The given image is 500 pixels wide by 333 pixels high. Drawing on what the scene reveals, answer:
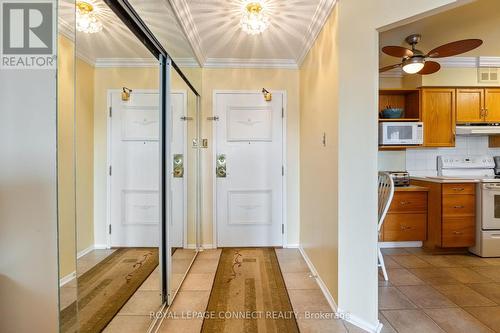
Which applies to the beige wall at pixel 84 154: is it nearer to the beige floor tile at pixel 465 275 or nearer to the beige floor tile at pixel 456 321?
the beige floor tile at pixel 456 321

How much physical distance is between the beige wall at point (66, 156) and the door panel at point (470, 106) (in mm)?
4362

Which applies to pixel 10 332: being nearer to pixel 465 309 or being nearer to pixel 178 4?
pixel 178 4

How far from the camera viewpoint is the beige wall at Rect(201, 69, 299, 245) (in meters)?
3.59

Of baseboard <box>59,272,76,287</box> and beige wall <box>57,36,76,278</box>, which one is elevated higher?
beige wall <box>57,36,76,278</box>

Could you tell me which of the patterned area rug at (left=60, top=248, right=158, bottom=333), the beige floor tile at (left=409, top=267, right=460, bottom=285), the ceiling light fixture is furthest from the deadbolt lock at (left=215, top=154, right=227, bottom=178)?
the beige floor tile at (left=409, top=267, right=460, bottom=285)

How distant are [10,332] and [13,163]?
1.74 feet

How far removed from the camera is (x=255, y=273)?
9.36 ft

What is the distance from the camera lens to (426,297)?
93.0 inches

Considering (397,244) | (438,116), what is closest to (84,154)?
(397,244)

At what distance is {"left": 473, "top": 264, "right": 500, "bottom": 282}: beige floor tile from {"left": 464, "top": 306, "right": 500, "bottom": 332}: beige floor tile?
70 centimetres

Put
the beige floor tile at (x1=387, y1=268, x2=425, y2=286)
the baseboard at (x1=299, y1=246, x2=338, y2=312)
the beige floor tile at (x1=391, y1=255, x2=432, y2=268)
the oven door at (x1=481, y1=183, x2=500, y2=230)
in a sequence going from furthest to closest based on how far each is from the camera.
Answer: the oven door at (x1=481, y1=183, x2=500, y2=230) < the beige floor tile at (x1=391, y1=255, x2=432, y2=268) < the beige floor tile at (x1=387, y1=268, x2=425, y2=286) < the baseboard at (x1=299, y1=246, x2=338, y2=312)

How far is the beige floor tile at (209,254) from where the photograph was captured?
3.34 meters

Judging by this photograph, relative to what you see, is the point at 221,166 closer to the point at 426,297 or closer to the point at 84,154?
the point at 84,154

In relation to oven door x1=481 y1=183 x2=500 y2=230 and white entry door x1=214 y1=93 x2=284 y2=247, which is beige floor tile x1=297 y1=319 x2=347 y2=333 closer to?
white entry door x1=214 y1=93 x2=284 y2=247
